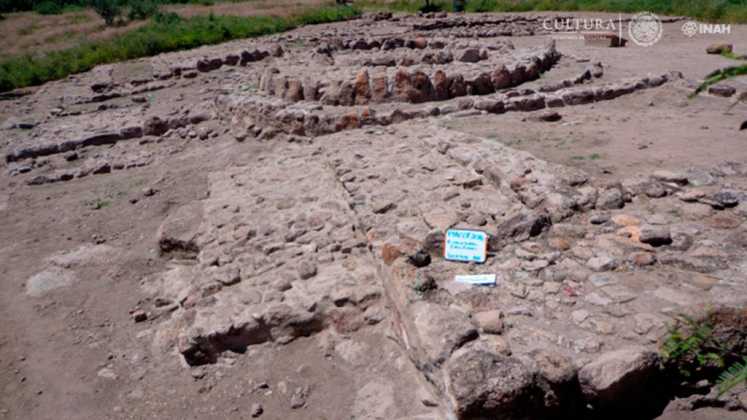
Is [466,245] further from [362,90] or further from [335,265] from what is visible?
[362,90]

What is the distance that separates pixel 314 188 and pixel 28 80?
11.6 metres

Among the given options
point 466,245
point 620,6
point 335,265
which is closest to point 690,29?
point 620,6

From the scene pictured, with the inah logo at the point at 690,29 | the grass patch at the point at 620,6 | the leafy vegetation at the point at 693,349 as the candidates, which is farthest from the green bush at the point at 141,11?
the leafy vegetation at the point at 693,349

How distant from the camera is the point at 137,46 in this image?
608 inches

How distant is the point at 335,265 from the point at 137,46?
14.1 metres

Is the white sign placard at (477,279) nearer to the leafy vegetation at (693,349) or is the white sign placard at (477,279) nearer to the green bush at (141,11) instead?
the leafy vegetation at (693,349)

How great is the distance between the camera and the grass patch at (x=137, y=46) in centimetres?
1361

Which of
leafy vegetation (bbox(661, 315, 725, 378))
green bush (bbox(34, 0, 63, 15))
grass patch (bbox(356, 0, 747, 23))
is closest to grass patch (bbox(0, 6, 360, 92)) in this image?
grass patch (bbox(356, 0, 747, 23))

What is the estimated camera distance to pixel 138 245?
531cm

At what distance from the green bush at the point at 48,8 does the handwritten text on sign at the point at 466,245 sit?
112 ft

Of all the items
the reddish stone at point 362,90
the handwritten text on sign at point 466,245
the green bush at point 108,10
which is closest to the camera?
the handwritten text on sign at point 466,245

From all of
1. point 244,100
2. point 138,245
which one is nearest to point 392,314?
point 138,245

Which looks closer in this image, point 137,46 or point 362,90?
point 362,90

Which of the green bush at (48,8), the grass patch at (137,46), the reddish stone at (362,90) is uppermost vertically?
the green bush at (48,8)
